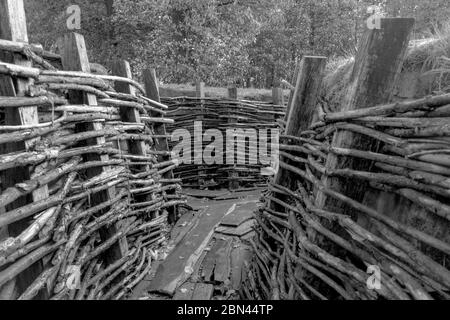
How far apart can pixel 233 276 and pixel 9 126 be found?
2338mm

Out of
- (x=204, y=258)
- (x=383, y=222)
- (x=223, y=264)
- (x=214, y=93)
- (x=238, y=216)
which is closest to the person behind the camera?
(x=383, y=222)

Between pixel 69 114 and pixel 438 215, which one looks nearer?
pixel 438 215

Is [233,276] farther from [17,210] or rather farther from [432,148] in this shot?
[432,148]

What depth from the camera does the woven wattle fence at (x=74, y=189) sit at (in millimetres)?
1787

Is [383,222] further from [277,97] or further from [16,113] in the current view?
[277,97]

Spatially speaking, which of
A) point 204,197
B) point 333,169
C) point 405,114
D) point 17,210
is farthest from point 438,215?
point 204,197

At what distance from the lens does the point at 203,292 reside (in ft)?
9.87

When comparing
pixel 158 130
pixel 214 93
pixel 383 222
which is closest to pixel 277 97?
pixel 214 93

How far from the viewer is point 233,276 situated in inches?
130

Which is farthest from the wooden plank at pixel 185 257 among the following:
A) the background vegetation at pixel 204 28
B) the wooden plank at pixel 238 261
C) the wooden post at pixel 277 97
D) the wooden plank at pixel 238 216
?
the background vegetation at pixel 204 28

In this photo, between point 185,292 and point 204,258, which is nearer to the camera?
point 185,292

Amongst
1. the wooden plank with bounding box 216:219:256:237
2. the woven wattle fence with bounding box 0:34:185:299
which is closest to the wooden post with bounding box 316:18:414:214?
the woven wattle fence with bounding box 0:34:185:299

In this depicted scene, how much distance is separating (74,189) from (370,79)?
196cm

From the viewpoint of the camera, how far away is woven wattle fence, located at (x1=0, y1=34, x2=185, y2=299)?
5.86 ft
